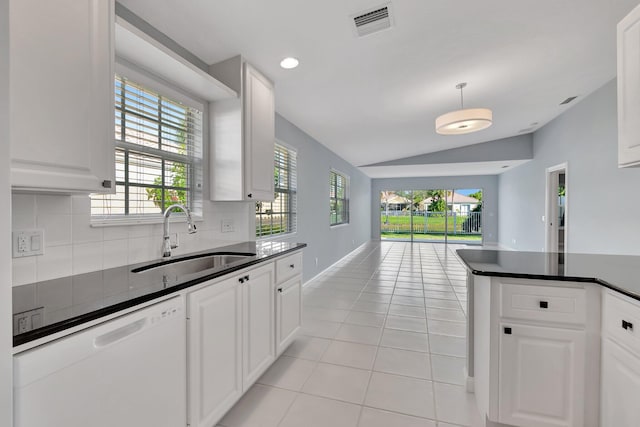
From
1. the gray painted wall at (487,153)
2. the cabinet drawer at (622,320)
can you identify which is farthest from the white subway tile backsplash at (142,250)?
the gray painted wall at (487,153)

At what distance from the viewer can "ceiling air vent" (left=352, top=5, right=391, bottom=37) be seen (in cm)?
205

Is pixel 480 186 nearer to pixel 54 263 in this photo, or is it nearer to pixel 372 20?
pixel 372 20

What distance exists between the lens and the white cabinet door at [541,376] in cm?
142

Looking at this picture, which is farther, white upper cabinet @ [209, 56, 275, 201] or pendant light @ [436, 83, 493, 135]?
pendant light @ [436, 83, 493, 135]

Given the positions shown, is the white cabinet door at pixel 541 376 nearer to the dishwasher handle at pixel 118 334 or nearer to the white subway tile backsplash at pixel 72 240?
the dishwasher handle at pixel 118 334

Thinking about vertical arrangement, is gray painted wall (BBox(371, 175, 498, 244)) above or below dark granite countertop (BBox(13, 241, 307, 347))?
above

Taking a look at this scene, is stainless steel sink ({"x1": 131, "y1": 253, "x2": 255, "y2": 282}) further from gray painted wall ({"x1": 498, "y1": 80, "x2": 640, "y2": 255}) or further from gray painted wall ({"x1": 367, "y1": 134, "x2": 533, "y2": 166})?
gray painted wall ({"x1": 367, "y1": 134, "x2": 533, "y2": 166})

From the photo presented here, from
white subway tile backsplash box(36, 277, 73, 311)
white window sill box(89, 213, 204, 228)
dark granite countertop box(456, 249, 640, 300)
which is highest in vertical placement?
white window sill box(89, 213, 204, 228)

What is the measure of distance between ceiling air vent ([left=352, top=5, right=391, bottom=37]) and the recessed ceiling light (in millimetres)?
595

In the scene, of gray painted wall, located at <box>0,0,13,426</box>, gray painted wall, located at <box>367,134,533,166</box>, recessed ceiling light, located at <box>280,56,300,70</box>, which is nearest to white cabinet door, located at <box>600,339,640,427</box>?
gray painted wall, located at <box>0,0,13,426</box>

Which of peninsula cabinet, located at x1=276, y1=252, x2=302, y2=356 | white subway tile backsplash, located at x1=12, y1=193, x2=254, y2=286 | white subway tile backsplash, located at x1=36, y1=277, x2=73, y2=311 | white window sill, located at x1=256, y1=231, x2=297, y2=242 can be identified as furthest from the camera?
white window sill, located at x1=256, y1=231, x2=297, y2=242

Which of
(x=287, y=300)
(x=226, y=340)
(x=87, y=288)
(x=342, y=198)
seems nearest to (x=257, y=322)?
(x=226, y=340)

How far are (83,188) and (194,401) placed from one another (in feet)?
3.62

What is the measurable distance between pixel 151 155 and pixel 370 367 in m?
2.27
